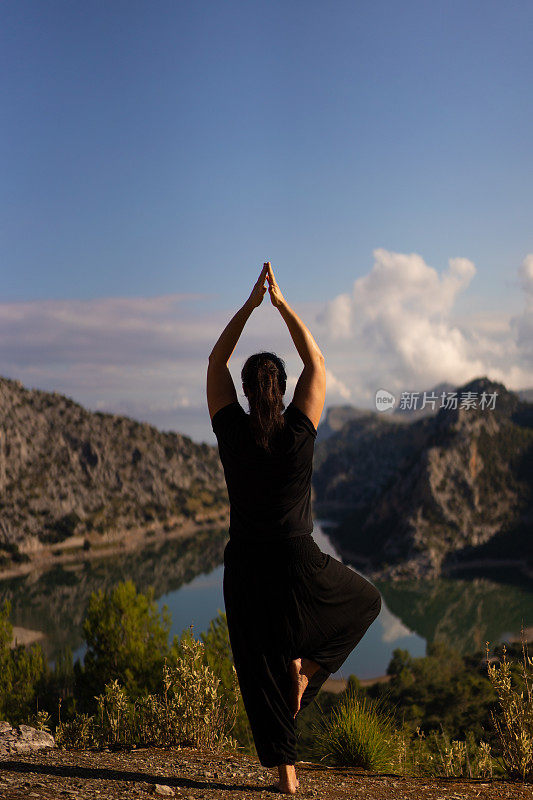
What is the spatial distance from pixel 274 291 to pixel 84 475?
13063cm

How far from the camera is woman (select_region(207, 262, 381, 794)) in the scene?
3.48 meters

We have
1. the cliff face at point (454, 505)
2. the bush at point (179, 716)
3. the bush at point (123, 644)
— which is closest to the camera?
the bush at point (179, 716)

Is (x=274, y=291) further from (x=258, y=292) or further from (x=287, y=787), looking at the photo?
(x=287, y=787)

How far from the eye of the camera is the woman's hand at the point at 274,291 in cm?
369

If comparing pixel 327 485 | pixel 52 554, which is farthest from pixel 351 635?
pixel 327 485

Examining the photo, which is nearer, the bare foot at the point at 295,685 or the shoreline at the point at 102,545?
the bare foot at the point at 295,685

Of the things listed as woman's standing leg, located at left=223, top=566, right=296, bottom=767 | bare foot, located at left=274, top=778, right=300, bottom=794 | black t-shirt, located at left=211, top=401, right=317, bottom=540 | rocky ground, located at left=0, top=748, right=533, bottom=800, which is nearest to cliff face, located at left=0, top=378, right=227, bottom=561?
rocky ground, located at left=0, top=748, right=533, bottom=800

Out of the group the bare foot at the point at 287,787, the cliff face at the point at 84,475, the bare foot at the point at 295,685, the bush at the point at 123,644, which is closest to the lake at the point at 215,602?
the cliff face at the point at 84,475

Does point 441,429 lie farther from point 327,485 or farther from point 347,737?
point 347,737

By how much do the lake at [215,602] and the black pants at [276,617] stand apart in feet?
207

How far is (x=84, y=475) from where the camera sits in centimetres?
12838

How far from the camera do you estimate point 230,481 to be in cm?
362

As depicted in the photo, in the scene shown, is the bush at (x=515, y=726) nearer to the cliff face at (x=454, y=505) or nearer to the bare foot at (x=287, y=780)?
the bare foot at (x=287, y=780)

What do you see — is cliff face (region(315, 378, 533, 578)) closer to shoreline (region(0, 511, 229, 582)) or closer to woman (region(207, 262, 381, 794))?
shoreline (region(0, 511, 229, 582))
